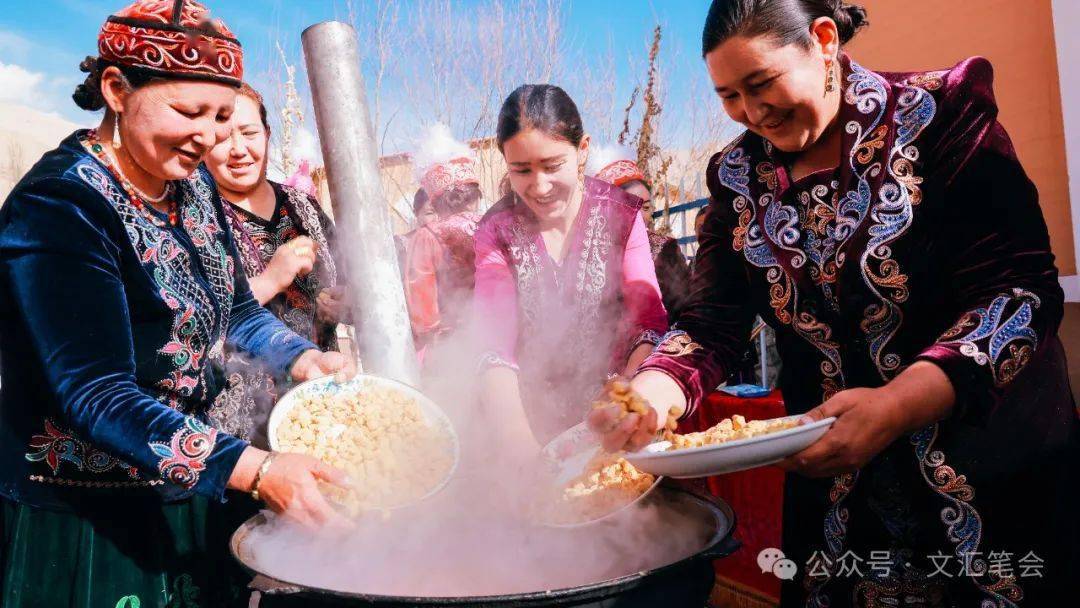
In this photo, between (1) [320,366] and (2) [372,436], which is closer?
(2) [372,436]

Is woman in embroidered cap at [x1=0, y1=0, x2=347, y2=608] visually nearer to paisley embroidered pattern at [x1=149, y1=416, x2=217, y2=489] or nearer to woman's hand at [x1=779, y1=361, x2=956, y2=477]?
paisley embroidered pattern at [x1=149, y1=416, x2=217, y2=489]

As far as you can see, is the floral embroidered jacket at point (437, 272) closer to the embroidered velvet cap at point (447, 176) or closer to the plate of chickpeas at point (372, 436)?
the embroidered velvet cap at point (447, 176)

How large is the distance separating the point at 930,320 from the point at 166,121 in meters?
1.64

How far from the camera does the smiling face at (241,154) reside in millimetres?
2482

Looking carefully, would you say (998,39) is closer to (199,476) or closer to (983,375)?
(983,375)

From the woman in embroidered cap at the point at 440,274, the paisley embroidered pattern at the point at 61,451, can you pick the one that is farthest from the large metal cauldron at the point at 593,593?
the woman in embroidered cap at the point at 440,274

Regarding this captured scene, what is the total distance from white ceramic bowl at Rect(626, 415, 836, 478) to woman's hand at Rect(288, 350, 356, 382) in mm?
922

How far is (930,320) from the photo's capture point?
4.46 ft

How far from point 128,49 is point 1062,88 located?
453cm

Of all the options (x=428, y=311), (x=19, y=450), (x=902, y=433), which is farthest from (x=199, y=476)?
(x=428, y=311)

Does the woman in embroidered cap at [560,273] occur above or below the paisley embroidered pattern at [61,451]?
above

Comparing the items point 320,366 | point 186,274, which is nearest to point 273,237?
point 320,366

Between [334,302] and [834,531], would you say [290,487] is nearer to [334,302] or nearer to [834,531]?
[834,531]

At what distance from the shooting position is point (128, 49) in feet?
4.79
